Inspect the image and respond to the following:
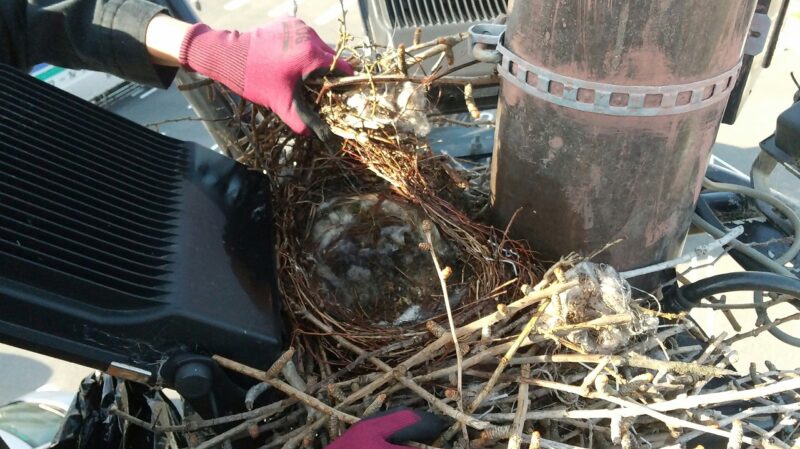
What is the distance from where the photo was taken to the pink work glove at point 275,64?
1339 mm

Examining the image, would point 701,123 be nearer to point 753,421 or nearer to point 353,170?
point 753,421

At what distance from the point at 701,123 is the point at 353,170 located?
742mm

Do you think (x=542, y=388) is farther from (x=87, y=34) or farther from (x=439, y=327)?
(x=87, y=34)

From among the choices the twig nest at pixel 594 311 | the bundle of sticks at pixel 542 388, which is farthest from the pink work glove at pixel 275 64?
the twig nest at pixel 594 311

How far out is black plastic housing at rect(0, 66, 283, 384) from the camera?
0.92 meters

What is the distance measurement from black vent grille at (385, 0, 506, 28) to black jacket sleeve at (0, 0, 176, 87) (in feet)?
2.61

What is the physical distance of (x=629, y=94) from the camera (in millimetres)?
985

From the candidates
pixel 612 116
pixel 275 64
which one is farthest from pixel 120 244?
pixel 612 116

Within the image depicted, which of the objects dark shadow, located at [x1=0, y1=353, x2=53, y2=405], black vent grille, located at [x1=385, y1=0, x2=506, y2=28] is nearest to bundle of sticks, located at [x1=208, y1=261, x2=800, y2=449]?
black vent grille, located at [x1=385, y1=0, x2=506, y2=28]

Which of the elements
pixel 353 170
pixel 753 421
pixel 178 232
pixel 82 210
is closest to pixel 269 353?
pixel 178 232

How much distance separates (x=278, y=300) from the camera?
119 centimetres

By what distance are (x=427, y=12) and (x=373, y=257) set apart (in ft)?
3.53

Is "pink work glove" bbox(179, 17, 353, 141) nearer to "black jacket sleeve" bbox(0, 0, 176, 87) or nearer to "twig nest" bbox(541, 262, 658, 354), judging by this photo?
"black jacket sleeve" bbox(0, 0, 176, 87)

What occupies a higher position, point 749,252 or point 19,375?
point 749,252
